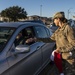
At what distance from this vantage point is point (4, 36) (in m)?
5.13

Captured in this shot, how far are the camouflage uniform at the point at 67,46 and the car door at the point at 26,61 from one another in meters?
0.62

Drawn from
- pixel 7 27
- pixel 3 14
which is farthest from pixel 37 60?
pixel 3 14

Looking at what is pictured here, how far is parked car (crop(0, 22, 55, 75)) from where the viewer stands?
163 inches

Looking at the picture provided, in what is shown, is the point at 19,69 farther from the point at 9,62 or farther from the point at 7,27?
the point at 7,27

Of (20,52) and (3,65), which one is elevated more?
(20,52)

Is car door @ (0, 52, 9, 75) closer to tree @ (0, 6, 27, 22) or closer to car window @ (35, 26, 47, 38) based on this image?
car window @ (35, 26, 47, 38)

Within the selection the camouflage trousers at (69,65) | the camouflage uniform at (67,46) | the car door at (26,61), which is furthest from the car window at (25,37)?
the camouflage trousers at (69,65)

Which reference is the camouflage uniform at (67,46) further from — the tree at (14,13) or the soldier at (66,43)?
the tree at (14,13)

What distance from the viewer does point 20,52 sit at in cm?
452

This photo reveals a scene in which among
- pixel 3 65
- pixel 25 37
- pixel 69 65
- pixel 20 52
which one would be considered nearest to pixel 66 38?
pixel 69 65

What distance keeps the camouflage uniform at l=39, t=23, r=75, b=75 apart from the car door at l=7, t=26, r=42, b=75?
0.62 meters

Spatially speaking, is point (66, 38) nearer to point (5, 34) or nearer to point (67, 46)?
point (67, 46)

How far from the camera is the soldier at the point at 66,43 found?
433cm

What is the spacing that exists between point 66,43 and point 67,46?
0.54ft
